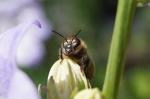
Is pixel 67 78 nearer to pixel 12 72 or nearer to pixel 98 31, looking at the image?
pixel 12 72

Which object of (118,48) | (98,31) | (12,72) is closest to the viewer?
(118,48)

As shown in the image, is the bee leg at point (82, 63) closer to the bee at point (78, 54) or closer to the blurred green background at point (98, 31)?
the bee at point (78, 54)

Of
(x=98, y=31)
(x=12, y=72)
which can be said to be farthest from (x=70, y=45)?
(x=98, y=31)

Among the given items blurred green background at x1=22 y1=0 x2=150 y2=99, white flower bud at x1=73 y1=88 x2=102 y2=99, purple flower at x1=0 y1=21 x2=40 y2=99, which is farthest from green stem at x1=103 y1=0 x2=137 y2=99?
blurred green background at x1=22 y1=0 x2=150 y2=99

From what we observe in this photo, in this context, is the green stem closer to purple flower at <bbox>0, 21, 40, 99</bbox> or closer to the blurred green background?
purple flower at <bbox>0, 21, 40, 99</bbox>

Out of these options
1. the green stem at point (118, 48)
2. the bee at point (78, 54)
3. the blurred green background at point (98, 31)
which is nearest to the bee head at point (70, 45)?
the bee at point (78, 54)

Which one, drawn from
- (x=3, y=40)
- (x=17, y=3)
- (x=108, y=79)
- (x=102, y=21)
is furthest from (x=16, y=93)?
(x=102, y=21)

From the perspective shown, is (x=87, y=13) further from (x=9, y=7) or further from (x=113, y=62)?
(x=113, y=62)
